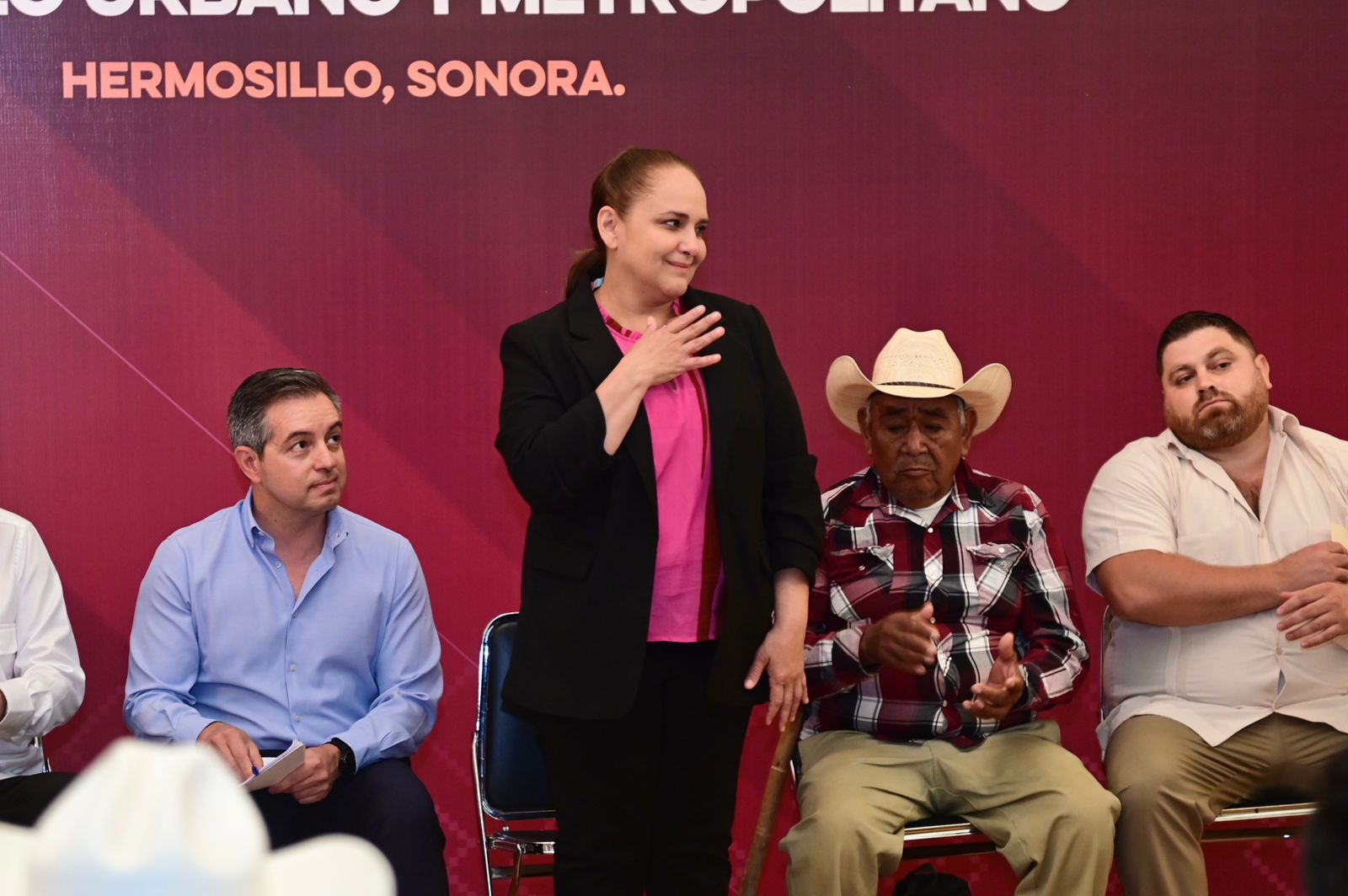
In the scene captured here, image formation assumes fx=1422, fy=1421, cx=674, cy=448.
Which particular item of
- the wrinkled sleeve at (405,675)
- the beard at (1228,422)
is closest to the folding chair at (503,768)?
the wrinkled sleeve at (405,675)

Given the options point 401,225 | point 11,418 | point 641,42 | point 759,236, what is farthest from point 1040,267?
point 11,418

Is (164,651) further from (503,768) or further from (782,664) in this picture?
(782,664)

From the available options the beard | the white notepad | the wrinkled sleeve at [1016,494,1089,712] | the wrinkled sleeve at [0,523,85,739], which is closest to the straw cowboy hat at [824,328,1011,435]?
the wrinkled sleeve at [1016,494,1089,712]

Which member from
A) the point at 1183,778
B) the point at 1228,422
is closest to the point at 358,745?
the point at 1183,778

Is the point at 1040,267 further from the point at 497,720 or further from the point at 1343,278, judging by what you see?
the point at 497,720

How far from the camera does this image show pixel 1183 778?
10.1ft

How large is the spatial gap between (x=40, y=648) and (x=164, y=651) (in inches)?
12.1

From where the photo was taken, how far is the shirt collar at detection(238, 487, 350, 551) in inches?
124

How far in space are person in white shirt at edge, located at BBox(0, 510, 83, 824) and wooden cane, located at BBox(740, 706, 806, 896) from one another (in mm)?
1483

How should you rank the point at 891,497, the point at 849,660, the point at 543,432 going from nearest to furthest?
1. the point at 543,432
2. the point at 849,660
3. the point at 891,497

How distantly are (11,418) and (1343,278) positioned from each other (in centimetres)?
373

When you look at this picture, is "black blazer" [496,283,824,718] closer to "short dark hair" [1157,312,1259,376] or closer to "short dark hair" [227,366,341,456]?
"short dark hair" [227,366,341,456]

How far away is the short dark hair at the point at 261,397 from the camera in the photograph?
3.12 meters

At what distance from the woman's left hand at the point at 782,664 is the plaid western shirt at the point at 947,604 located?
1.02ft
